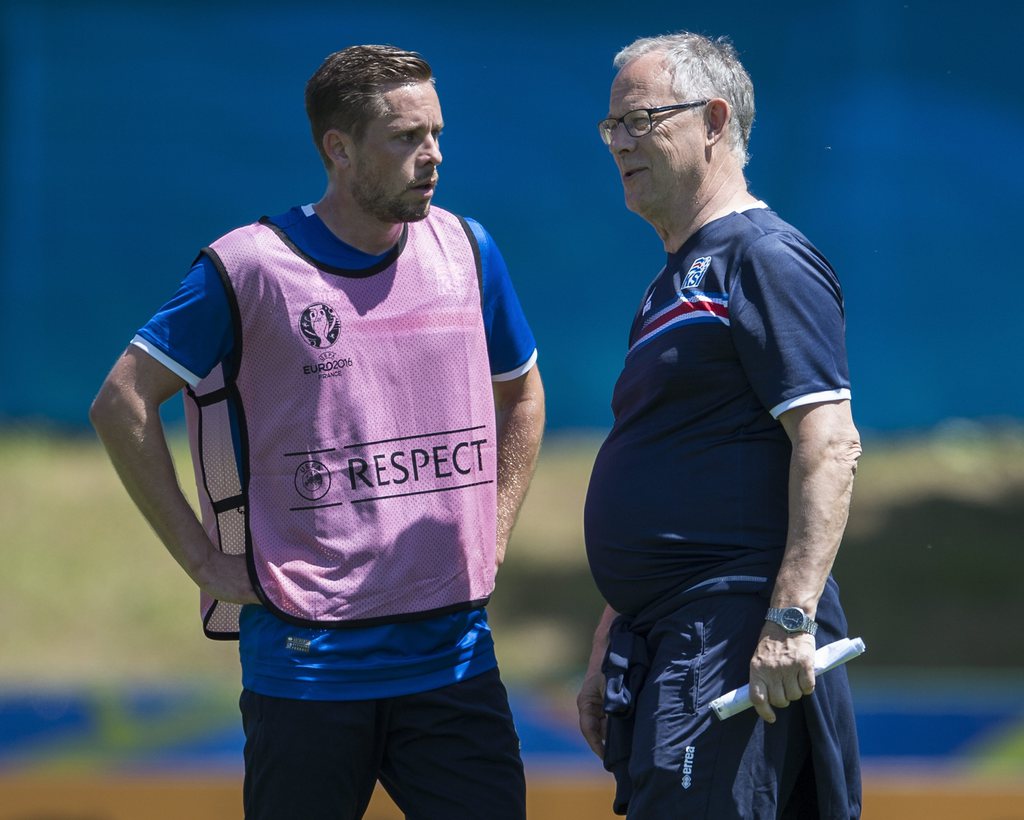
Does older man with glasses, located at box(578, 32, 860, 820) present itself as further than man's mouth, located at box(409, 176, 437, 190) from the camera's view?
No

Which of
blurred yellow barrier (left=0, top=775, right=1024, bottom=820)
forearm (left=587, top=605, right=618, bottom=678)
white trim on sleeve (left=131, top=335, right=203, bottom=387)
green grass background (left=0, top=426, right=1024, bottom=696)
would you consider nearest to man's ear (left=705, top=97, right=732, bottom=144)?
forearm (left=587, top=605, right=618, bottom=678)

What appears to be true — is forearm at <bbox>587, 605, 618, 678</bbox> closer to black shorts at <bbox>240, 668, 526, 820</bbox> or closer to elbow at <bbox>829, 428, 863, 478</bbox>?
black shorts at <bbox>240, 668, 526, 820</bbox>

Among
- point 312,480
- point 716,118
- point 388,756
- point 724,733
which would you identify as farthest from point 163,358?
point 724,733

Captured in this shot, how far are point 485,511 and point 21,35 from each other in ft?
21.0

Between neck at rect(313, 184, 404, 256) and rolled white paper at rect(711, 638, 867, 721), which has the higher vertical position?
neck at rect(313, 184, 404, 256)

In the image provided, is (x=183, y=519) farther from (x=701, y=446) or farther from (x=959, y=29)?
(x=959, y=29)

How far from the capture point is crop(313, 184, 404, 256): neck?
8.86ft

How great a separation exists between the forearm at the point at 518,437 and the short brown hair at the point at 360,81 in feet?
2.09

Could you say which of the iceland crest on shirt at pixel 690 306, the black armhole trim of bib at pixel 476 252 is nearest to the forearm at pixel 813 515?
the iceland crest on shirt at pixel 690 306

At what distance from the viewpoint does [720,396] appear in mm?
2410

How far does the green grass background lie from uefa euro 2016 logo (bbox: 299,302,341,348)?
4395mm

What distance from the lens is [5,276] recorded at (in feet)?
26.5

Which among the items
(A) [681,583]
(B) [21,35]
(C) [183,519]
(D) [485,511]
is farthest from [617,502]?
(B) [21,35]

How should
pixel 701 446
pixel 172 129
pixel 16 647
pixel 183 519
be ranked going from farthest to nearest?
pixel 172 129 < pixel 16 647 < pixel 183 519 < pixel 701 446
